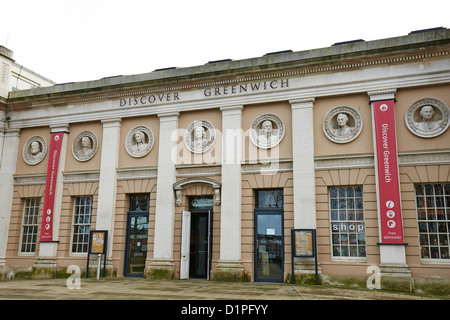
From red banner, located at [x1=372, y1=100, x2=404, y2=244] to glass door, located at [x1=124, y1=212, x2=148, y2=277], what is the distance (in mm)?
8549

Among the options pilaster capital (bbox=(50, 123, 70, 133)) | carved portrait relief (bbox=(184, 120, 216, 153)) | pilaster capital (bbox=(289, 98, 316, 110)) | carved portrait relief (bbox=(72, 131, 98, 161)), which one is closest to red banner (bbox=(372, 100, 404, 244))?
pilaster capital (bbox=(289, 98, 316, 110))

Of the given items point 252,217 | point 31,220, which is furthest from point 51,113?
point 252,217

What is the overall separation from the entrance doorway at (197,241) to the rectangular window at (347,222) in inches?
172

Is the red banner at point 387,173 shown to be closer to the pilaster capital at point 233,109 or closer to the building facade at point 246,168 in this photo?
the building facade at point 246,168

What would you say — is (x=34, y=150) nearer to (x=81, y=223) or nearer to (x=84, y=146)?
(x=84, y=146)

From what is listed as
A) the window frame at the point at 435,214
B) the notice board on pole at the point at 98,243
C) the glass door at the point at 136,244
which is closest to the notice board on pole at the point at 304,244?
the window frame at the point at 435,214

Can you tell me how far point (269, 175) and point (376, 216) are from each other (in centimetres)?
374

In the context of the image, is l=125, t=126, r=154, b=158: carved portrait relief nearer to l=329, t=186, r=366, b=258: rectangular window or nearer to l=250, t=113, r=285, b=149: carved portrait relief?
l=250, t=113, r=285, b=149: carved portrait relief

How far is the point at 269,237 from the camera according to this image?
14.0 m

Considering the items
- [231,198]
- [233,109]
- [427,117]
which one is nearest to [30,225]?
[231,198]

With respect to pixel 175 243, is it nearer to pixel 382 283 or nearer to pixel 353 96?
pixel 382 283

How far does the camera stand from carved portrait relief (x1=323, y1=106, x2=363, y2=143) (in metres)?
13.6

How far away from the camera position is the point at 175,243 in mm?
14859

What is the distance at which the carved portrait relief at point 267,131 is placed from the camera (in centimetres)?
1445
